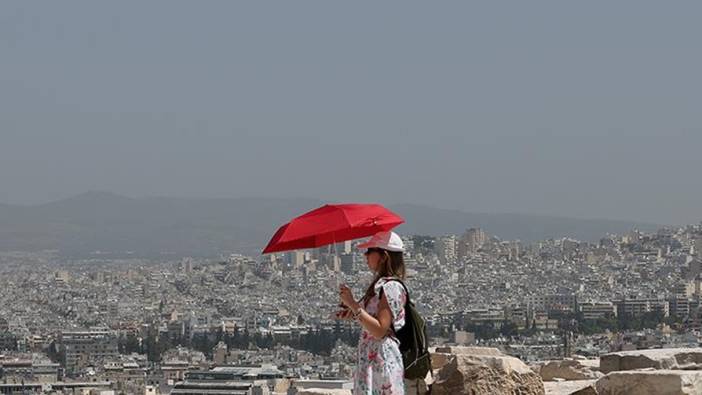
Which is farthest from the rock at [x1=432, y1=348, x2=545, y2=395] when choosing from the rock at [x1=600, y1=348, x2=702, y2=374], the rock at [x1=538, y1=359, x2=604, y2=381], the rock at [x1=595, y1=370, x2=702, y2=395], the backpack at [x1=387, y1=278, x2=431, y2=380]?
the rock at [x1=538, y1=359, x2=604, y2=381]

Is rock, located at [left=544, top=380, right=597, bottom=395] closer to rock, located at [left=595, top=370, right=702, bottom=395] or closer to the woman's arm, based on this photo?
rock, located at [left=595, top=370, right=702, bottom=395]

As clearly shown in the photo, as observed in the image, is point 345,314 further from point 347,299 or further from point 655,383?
point 655,383

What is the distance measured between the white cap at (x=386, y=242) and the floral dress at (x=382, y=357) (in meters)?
0.14

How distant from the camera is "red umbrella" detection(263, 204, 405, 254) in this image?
7.10 meters

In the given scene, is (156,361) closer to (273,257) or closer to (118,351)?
(118,351)

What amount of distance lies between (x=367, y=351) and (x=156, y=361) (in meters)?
90.4

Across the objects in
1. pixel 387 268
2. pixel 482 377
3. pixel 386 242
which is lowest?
pixel 482 377

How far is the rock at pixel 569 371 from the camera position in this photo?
10590 millimetres

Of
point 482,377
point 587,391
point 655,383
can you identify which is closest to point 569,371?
point 587,391

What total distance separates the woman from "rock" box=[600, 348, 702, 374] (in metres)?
3.15

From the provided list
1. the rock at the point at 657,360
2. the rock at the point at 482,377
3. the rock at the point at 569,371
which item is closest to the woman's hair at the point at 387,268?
the rock at the point at 482,377

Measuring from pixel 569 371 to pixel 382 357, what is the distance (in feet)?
13.5

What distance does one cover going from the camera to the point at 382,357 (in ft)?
22.9

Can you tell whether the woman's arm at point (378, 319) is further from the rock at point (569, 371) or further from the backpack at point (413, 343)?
the rock at point (569, 371)
